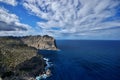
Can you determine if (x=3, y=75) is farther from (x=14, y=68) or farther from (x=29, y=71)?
(x=29, y=71)

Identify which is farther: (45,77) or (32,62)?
(32,62)

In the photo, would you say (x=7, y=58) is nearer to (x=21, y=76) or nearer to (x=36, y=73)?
(x=21, y=76)

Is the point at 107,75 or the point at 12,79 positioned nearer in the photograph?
the point at 12,79

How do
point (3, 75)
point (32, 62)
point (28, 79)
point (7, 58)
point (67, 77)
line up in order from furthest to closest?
point (32, 62) < point (67, 77) < point (7, 58) < point (28, 79) < point (3, 75)

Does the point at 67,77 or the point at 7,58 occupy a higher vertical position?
the point at 7,58

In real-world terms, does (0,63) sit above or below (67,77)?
above

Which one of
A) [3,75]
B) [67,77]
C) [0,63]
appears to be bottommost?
[67,77]

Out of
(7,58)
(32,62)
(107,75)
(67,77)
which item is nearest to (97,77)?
(107,75)

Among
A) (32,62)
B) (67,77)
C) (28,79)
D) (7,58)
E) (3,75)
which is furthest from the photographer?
(32,62)

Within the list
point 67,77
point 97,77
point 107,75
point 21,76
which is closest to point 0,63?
point 21,76
